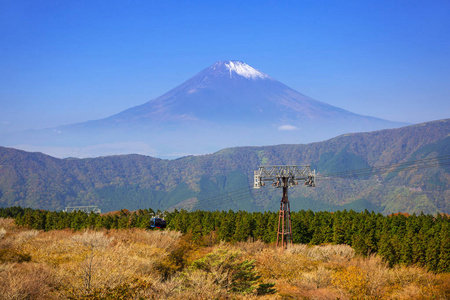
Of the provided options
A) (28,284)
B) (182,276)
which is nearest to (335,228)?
(182,276)

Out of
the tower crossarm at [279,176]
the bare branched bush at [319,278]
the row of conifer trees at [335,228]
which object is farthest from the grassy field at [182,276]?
the tower crossarm at [279,176]

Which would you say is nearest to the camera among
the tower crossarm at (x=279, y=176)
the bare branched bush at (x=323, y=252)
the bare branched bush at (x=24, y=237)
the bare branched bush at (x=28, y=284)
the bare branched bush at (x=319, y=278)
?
the bare branched bush at (x=28, y=284)

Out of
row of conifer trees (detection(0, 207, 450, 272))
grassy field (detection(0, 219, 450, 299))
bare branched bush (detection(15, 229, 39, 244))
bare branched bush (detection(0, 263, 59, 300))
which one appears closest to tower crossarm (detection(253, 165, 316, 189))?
A: grassy field (detection(0, 219, 450, 299))

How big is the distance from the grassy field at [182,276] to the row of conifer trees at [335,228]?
7.64 meters

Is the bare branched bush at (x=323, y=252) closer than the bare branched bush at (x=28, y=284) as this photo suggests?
No

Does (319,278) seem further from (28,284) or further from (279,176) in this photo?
(28,284)

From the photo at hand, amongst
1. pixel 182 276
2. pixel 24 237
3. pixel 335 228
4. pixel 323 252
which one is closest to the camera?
pixel 182 276

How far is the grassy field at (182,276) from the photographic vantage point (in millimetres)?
33469

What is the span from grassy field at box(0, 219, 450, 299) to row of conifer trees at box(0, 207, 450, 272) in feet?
25.1

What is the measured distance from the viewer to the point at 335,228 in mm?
90688

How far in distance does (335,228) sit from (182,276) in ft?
188

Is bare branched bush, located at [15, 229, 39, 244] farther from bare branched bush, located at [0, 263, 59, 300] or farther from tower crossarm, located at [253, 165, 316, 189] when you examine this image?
tower crossarm, located at [253, 165, 316, 189]

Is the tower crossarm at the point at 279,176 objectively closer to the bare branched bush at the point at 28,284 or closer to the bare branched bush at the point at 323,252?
the bare branched bush at the point at 323,252

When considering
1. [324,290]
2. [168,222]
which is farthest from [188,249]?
[168,222]
